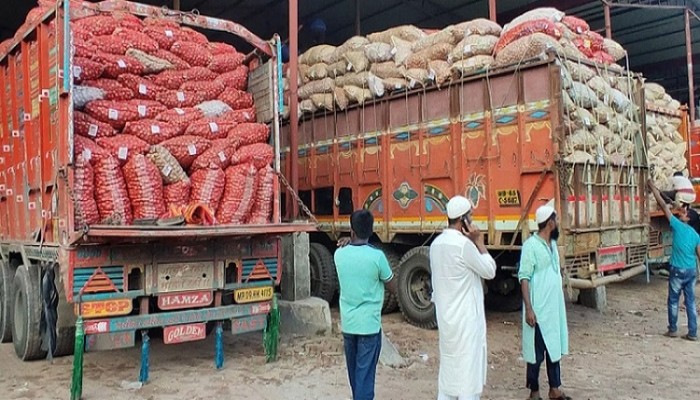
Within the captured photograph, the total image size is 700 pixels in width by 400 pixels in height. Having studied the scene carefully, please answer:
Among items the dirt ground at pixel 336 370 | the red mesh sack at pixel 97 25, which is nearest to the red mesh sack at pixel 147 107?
the red mesh sack at pixel 97 25

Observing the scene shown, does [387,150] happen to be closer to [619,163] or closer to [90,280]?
[619,163]

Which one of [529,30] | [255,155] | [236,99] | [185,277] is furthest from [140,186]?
[529,30]

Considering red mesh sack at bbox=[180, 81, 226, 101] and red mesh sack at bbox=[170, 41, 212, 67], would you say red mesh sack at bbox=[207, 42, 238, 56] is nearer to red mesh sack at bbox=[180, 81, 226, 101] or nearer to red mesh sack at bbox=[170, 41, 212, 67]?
red mesh sack at bbox=[170, 41, 212, 67]

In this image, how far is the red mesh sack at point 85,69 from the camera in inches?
200

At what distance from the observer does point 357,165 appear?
313 inches

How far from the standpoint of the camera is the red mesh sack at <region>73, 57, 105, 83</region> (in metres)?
5.07

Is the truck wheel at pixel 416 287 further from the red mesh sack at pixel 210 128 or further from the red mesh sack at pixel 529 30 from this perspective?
the red mesh sack at pixel 210 128

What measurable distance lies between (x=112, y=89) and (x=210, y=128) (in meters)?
0.92

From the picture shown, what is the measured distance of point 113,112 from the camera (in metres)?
5.19

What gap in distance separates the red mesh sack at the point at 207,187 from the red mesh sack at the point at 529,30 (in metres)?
3.36

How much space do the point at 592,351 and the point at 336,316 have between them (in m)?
3.22

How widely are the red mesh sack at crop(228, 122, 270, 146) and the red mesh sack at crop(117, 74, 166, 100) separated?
0.80 m

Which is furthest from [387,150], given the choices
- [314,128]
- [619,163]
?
[619,163]

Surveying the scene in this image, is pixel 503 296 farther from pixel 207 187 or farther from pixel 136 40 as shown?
pixel 136 40
